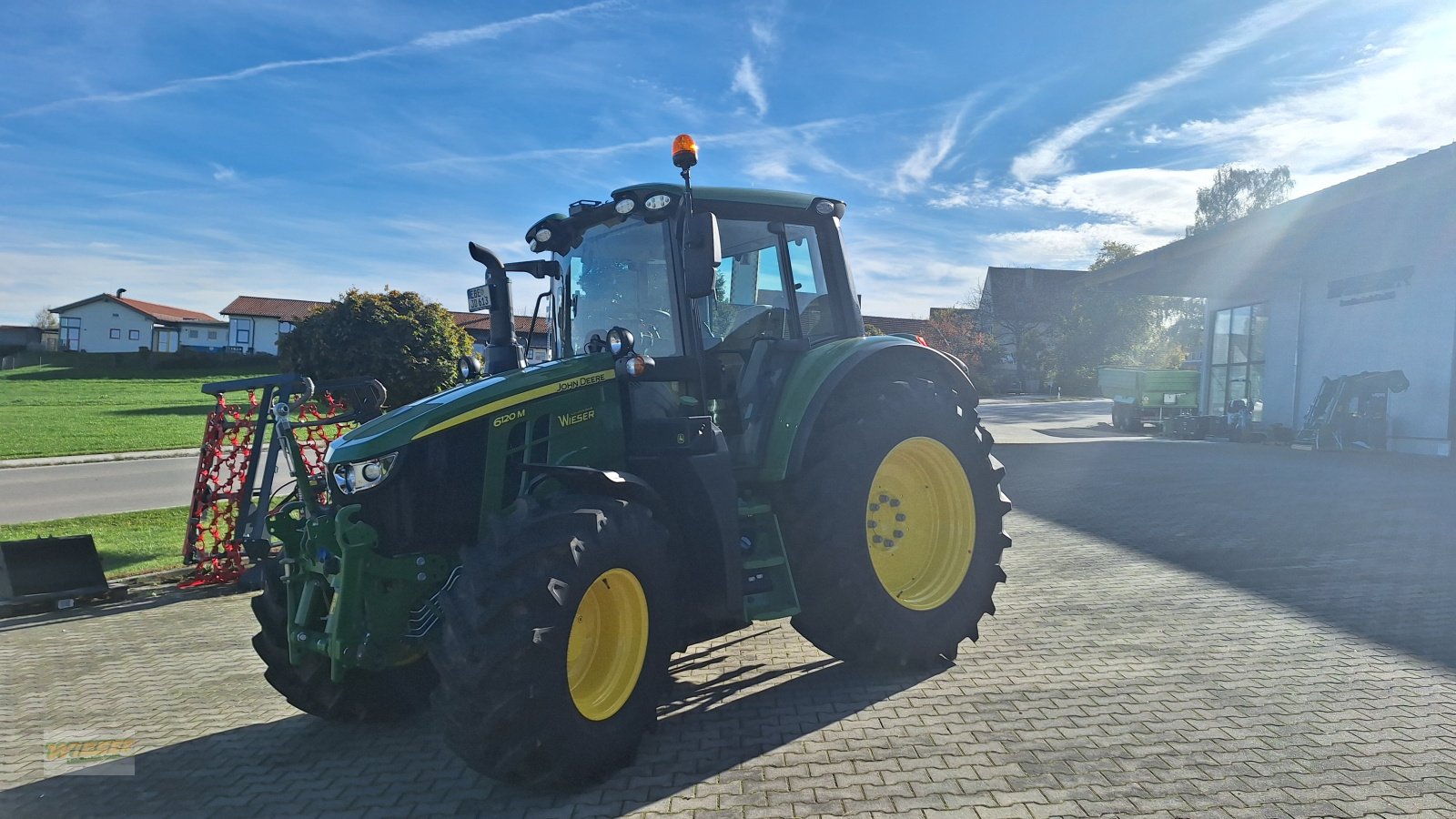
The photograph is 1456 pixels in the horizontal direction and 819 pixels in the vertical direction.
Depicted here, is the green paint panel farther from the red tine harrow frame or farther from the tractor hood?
the red tine harrow frame

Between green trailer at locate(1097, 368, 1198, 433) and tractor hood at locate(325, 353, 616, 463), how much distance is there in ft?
79.8

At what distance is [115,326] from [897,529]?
93706 millimetres

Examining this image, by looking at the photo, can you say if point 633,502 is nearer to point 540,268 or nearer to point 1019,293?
point 540,268

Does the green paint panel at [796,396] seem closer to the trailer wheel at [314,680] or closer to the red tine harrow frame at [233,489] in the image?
the trailer wheel at [314,680]

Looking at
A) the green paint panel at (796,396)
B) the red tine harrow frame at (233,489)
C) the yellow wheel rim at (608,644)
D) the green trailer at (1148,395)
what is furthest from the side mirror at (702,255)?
the green trailer at (1148,395)

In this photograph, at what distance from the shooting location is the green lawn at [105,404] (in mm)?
19828

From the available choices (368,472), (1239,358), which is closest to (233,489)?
(368,472)

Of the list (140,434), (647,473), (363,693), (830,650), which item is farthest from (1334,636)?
(140,434)

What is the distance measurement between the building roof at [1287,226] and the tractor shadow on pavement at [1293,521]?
14.4ft

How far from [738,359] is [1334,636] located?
3816 mm

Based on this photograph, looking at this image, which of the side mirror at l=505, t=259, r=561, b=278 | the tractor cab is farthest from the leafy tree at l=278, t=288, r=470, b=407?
the tractor cab

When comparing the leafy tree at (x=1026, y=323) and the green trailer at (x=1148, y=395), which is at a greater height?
the leafy tree at (x=1026, y=323)

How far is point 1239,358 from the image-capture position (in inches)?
906

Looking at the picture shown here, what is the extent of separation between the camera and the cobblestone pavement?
336 centimetres
